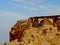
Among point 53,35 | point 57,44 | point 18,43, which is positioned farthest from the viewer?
point 18,43

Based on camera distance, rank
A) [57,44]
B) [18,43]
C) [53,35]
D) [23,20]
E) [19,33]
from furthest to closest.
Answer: [23,20], [19,33], [18,43], [53,35], [57,44]

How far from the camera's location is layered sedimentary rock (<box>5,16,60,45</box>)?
93.6 ft

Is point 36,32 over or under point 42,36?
over

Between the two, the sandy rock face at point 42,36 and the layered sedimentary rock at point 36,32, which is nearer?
the sandy rock face at point 42,36

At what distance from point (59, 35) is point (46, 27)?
292 centimetres

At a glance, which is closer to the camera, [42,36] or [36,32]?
[42,36]

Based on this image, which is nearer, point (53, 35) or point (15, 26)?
point (53, 35)

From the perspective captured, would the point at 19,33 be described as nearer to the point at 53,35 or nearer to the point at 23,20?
the point at 23,20

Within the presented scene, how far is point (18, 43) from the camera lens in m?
30.7

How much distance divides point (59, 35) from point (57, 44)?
175cm

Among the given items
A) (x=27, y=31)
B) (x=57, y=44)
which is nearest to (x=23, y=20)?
(x=27, y=31)

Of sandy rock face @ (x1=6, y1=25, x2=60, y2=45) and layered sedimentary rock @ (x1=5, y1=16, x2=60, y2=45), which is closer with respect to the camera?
sandy rock face @ (x1=6, y1=25, x2=60, y2=45)

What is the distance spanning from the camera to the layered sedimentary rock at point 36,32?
93.6 ft

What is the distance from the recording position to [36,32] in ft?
103
